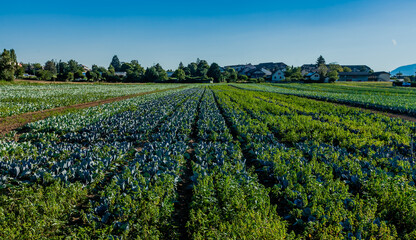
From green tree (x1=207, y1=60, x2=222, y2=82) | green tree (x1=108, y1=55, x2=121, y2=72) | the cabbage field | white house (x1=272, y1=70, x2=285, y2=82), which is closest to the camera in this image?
the cabbage field

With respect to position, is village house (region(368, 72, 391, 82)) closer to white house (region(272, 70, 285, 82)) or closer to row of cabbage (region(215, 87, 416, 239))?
white house (region(272, 70, 285, 82))

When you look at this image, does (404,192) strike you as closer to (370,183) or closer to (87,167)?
(370,183)

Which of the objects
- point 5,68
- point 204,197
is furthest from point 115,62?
point 204,197

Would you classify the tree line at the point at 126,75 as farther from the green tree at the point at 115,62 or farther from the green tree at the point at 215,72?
the green tree at the point at 115,62

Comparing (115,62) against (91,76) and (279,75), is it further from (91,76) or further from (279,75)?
(279,75)

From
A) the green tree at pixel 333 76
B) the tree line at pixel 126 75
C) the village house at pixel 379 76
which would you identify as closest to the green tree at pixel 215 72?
the tree line at pixel 126 75

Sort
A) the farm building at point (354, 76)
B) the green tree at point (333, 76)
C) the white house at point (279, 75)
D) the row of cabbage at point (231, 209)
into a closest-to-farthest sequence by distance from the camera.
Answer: the row of cabbage at point (231, 209) → the green tree at point (333, 76) → the farm building at point (354, 76) → the white house at point (279, 75)

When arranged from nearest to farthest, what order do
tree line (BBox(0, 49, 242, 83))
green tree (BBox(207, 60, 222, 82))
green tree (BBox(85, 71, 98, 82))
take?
tree line (BBox(0, 49, 242, 83)), green tree (BBox(85, 71, 98, 82)), green tree (BBox(207, 60, 222, 82))

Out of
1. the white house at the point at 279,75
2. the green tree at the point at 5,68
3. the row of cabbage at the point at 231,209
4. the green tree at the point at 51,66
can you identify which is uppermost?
the green tree at the point at 51,66

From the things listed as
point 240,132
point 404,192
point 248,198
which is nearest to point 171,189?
point 248,198

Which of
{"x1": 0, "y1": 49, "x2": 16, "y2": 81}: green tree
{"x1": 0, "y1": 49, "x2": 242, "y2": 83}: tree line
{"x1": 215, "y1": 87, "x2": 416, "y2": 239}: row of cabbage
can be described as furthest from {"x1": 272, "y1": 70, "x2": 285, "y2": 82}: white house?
{"x1": 215, "y1": 87, "x2": 416, "y2": 239}: row of cabbage

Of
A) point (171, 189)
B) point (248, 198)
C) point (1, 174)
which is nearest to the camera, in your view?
point (248, 198)
